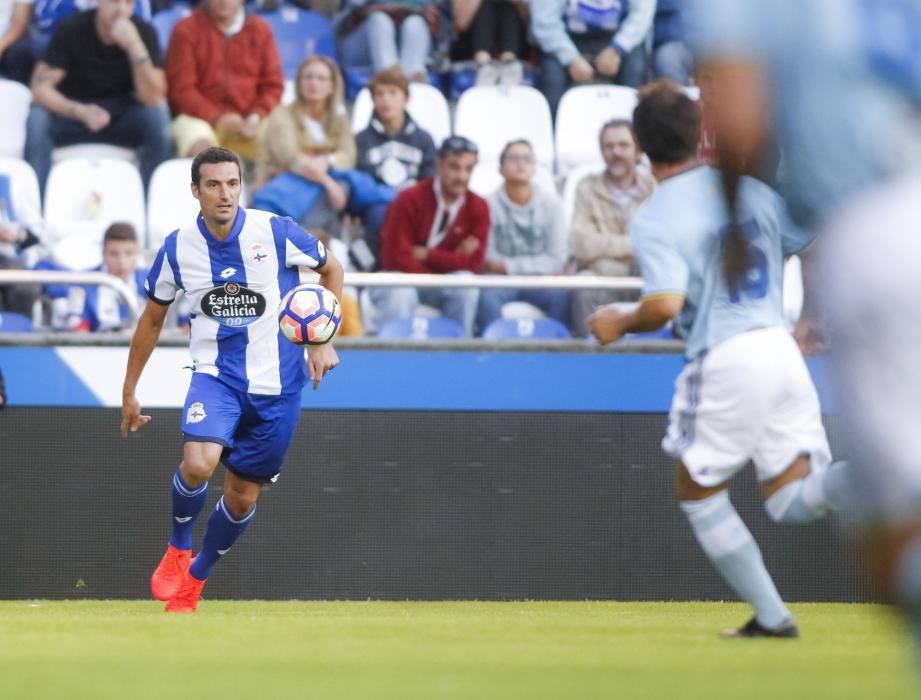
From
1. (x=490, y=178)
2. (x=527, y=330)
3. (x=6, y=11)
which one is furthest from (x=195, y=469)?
(x=6, y=11)

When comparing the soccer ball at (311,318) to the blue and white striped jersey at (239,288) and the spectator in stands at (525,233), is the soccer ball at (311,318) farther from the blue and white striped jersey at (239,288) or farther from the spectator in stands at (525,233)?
the spectator in stands at (525,233)

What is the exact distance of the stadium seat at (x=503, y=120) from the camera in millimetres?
12828

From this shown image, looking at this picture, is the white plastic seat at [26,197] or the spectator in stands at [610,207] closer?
the spectator in stands at [610,207]

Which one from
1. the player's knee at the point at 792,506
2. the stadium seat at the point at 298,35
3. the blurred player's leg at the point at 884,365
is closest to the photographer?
the blurred player's leg at the point at 884,365

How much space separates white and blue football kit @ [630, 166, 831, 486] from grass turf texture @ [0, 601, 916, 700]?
709 mm

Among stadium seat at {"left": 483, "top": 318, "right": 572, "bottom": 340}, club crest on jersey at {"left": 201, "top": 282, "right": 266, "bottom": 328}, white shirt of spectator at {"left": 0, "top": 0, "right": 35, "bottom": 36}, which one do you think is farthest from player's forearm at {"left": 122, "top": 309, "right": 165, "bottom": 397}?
white shirt of spectator at {"left": 0, "top": 0, "right": 35, "bottom": 36}

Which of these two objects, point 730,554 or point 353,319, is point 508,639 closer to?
point 730,554

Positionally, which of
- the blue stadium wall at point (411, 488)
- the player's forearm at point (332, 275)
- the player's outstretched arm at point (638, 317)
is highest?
the player's outstretched arm at point (638, 317)

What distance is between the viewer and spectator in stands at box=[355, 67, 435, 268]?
11.9m

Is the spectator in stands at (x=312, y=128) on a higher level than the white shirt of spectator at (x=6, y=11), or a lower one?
lower

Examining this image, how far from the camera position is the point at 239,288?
8.83 metres

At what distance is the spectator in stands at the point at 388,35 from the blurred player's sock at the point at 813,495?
754cm

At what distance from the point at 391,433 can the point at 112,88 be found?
3873 mm

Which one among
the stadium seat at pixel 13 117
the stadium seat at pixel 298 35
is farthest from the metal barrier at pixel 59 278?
the stadium seat at pixel 298 35
